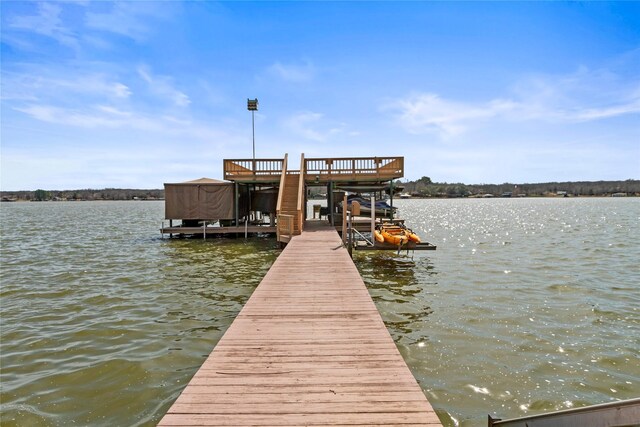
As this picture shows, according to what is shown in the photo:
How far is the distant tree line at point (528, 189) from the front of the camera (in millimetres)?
173038

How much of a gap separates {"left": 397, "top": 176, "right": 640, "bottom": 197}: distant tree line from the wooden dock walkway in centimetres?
16600

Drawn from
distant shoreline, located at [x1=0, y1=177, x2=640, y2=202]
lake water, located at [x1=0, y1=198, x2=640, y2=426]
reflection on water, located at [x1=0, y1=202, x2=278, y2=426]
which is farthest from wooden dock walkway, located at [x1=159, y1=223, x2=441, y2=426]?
distant shoreline, located at [x1=0, y1=177, x2=640, y2=202]

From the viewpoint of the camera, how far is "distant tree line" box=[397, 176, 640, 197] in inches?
6813

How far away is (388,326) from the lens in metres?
8.46

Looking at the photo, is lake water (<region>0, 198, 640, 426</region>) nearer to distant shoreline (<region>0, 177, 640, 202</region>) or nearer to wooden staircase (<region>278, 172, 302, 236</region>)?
wooden staircase (<region>278, 172, 302, 236</region>)

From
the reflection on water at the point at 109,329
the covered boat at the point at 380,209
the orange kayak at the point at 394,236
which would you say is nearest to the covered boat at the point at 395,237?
the orange kayak at the point at 394,236

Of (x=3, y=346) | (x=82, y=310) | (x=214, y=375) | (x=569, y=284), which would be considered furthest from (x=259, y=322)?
(x=569, y=284)

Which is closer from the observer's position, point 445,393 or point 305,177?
point 445,393

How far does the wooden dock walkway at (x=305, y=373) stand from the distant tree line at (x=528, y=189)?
166 metres

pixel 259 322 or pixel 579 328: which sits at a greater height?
pixel 259 322

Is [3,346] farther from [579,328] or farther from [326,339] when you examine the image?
[579,328]

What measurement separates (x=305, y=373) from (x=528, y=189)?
735ft

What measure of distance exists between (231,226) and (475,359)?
65.1 ft

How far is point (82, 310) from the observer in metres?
9.84
